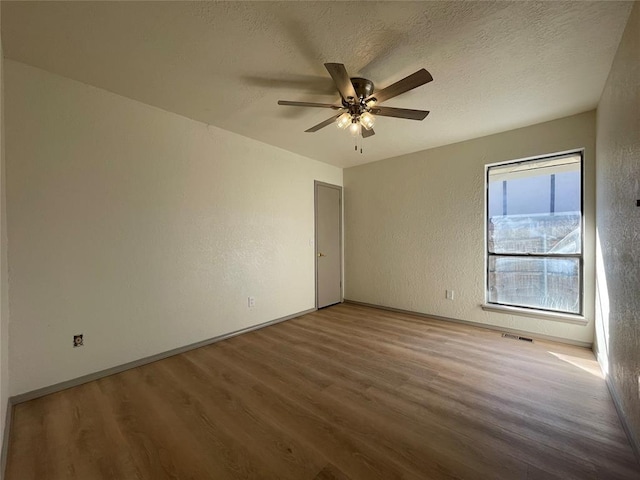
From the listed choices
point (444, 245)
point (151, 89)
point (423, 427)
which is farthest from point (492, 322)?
point (151, 89)

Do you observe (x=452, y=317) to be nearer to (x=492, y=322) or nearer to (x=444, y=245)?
(x=492, y=322)

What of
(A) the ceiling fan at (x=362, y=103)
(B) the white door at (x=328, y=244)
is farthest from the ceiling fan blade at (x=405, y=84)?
(B) the white door at (x=328, y=244)

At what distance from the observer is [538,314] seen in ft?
9.96

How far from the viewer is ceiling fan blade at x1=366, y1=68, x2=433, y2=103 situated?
1664 millimetres

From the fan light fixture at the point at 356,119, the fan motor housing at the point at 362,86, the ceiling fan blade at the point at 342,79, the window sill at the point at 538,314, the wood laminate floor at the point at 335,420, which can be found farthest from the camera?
the window sill at the point at 538,314

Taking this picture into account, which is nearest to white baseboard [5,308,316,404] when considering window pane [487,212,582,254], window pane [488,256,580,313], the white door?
the white door

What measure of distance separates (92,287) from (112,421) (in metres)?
1.11

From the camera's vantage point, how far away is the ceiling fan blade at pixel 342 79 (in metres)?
1.64

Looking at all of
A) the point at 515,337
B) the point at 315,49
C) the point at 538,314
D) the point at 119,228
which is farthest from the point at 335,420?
the point at 538,314

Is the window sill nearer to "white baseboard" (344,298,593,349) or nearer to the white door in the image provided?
"white baseboard" (344,298,593,349)

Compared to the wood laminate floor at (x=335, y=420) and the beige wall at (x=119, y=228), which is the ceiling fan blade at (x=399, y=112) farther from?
the wood laminate floor at (x=335, y=420)

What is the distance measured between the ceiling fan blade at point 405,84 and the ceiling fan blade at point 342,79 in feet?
0.64

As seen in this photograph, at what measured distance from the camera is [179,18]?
1.56 m

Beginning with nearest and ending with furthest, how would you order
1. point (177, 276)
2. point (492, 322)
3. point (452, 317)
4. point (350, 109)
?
point (350, 109), point (177, 276), point (492, 322), point (452, 317)
